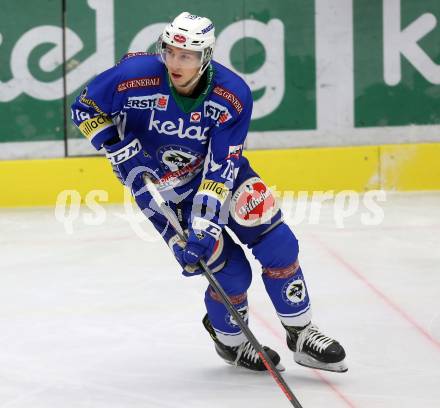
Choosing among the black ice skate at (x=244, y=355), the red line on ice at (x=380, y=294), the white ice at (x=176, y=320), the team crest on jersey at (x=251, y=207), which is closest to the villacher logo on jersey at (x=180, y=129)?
the team crest on jersey at (x=251, y=207)

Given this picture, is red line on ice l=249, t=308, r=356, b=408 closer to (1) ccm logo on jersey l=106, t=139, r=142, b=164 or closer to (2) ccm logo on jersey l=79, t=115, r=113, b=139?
(1) ccm logo on jersey l=106, t=139, r=142, b=164

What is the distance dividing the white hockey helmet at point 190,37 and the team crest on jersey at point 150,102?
134mm

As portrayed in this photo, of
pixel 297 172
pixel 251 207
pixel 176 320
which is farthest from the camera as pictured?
pixel 297 172

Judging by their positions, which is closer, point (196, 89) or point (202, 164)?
point (196, 89)

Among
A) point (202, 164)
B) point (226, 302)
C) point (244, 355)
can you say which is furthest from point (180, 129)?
point (244, 355)

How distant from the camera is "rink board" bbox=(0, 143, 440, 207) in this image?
6480 mm

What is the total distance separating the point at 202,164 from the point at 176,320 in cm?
92

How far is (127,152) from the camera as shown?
11.0 feet

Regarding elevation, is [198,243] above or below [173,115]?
below

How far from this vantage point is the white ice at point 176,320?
133 inches

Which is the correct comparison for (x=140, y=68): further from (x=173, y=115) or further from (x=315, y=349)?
(x=315, y=349)

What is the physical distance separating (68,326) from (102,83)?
3.78 ft

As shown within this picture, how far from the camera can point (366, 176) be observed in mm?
6805

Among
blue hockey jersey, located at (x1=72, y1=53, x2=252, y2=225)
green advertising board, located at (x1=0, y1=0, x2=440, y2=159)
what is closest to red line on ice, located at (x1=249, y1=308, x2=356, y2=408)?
blue hockey jersey, located at (x1=72, y1=53, x2=252, y2=225)
